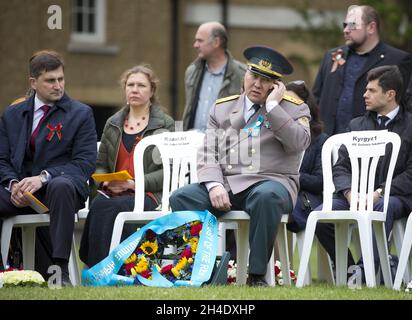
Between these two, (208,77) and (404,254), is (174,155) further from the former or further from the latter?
(404,254)

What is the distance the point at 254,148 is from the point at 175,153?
126 cm

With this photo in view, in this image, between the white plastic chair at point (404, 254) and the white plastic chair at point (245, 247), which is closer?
the white plastic chair at point (404, 254)

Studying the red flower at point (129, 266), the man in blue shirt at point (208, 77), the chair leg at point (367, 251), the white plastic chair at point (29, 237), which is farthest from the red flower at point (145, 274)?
the man in blue shirt at point (208, 77)

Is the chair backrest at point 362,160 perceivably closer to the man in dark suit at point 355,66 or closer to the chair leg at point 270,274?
the chair leg at point 270,274

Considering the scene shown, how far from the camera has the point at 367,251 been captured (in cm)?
887

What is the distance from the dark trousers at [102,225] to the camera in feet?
32.0

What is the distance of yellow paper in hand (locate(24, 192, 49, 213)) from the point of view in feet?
29.5

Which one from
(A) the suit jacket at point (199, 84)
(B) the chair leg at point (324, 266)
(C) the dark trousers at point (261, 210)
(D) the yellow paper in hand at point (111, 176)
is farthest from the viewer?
(A) the suit jacket at point (199, 84)

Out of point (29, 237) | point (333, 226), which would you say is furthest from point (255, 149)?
point (29, 237)

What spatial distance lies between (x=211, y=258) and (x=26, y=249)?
1842 mm

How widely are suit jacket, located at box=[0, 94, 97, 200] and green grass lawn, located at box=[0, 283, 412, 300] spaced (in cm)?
138

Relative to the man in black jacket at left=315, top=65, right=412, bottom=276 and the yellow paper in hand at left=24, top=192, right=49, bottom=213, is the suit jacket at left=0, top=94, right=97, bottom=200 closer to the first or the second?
the yellow paper in hand at left=24, top=192, right=49, bottom=213

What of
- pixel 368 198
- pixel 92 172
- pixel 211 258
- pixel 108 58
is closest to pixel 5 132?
pixel 92 172

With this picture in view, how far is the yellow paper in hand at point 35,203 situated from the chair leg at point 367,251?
2.44m
